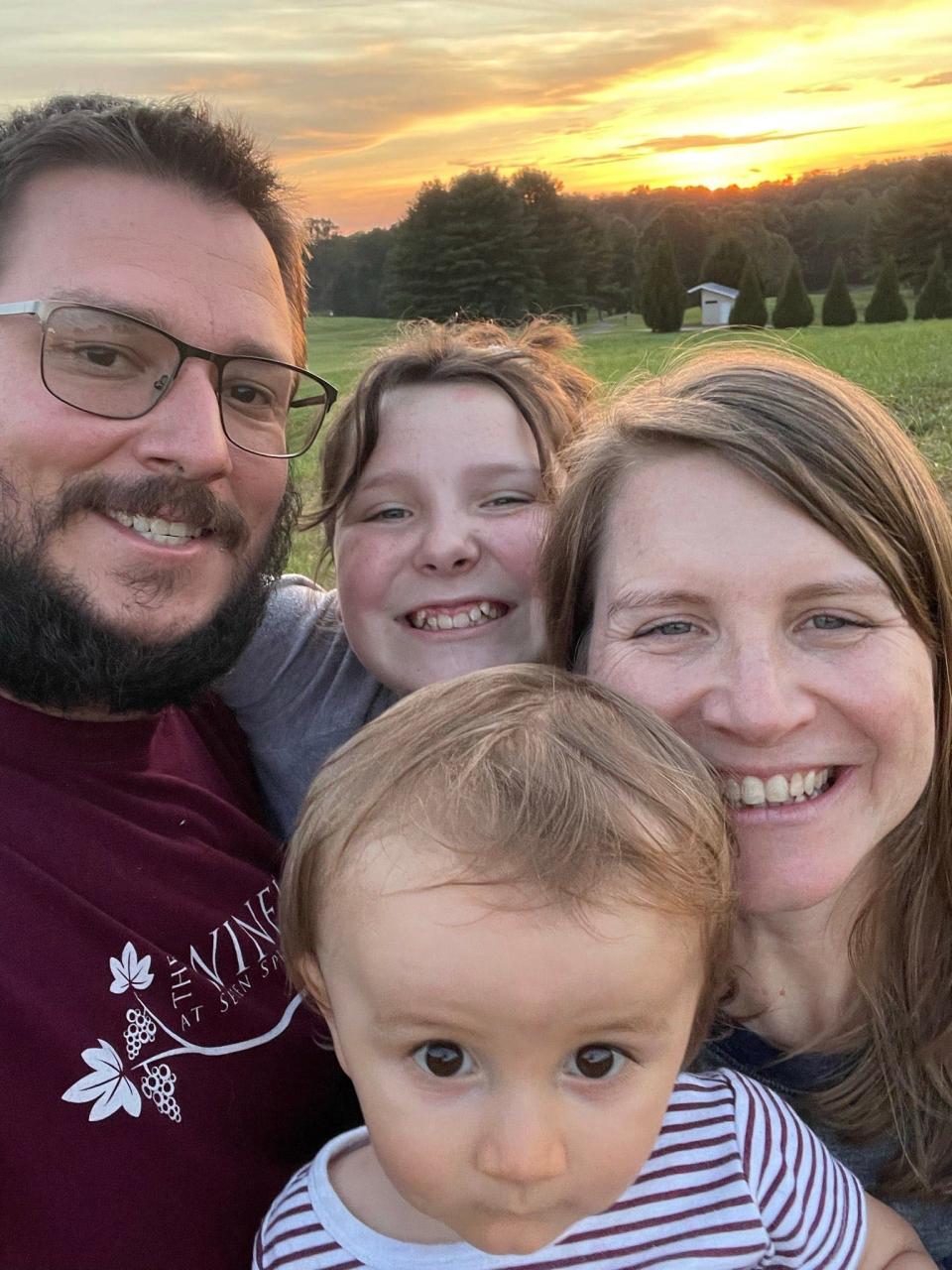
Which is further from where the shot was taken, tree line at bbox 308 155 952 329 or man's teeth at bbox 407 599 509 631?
tree line at bbox 308 155 952 329

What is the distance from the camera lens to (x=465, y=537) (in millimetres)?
2760

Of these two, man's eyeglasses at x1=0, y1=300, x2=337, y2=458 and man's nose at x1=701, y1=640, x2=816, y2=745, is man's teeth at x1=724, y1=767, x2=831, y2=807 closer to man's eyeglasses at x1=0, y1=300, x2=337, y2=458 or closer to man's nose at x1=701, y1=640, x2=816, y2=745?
man's nose at x1=701, y1=640, x2=816, y2=745

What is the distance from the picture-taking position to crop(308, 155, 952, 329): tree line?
62.8 metres

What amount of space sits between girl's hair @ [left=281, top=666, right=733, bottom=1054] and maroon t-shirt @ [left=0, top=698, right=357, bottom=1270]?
0.36 meters

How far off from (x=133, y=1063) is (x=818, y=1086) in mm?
1309

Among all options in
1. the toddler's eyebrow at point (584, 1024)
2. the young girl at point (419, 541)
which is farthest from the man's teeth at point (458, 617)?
the toddler's eyebrow at point (584, 1024)

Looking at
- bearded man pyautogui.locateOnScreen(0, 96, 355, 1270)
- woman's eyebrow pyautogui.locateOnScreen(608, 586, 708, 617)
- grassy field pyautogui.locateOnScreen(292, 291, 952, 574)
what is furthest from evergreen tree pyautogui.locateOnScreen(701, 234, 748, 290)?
woman's eyebrow pyautogui.locateOnScreen(608, 586, 708, 617)

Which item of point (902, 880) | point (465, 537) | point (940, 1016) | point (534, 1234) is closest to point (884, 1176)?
point (940, 1016)

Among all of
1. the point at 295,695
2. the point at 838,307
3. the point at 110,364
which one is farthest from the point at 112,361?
the point at 838,307

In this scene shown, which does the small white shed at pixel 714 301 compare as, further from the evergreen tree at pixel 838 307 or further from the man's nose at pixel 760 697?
the man's nose at pixel 760 697

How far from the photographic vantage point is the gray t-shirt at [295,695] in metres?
2.65

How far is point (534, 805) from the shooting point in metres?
1.45

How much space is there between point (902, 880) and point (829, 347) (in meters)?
29.3

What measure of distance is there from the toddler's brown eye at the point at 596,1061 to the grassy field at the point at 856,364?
168 cm
